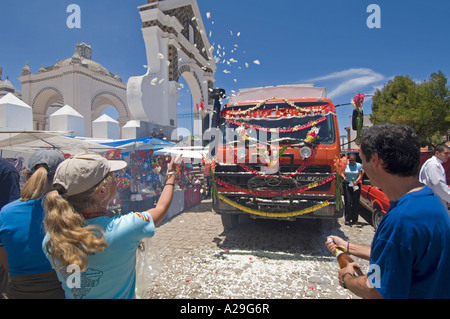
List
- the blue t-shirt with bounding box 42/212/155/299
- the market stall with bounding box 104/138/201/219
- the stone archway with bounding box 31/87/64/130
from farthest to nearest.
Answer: the stone archway with bounding box 31/87/64/130, the market stall with bounding box 104/138/201/219, the blue t-shirt with bounding box 42/212/155/299

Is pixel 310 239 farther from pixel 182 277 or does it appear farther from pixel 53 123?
pixel 53 123

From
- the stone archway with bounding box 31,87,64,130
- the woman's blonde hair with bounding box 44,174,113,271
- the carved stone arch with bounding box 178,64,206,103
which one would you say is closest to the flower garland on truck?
the woman's blonde hair with bounding box 44,174,113,271

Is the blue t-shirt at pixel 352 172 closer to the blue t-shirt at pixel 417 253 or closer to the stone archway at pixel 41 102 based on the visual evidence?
the blue t-shirt at pixel 417 253

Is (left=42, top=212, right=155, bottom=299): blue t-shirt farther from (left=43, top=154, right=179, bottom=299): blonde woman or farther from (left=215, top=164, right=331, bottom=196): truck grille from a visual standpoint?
(left=215, top=164, right=331, bottom=196): truck grille

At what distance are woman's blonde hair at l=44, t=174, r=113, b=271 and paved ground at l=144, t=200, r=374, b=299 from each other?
243 centimetres

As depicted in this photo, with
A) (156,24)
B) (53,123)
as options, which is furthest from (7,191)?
(156,24)

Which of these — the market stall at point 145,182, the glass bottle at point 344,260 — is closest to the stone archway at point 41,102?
the market stall at point 145,182

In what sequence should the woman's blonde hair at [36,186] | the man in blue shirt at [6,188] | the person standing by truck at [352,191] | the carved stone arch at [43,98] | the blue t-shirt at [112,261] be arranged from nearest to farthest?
the blue t-shirt at [112,261] → the woman's blonde hair at [36,186] → the man in blue shirt at [6,188] → the person standing by truck at [352,191] → the carved stone arch at [43,98]

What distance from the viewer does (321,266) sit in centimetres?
389

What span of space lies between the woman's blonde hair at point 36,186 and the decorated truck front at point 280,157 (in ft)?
10.8

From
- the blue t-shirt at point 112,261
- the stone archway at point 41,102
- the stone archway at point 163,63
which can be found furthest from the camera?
the stone archway at point 41,102

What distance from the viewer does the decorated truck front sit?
14.1 feet

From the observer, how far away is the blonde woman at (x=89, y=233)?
1096 millimetres

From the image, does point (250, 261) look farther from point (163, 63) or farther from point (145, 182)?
point (163, 63)
